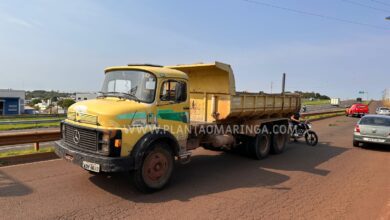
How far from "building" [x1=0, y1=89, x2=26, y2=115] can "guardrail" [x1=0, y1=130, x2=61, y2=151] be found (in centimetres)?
5281

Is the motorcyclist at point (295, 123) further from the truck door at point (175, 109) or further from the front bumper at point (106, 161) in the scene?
the front bumper at point (106, 161)

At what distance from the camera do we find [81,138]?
232 inches

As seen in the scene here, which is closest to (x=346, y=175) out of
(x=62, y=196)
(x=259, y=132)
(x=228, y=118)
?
(x=259, y=132)

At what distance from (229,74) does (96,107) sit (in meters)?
4.07

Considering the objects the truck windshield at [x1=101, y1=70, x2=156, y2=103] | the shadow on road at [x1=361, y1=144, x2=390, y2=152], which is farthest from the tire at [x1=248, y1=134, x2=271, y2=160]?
the shadow on road at [x1=361, y1=144, x2=390, y2=152]

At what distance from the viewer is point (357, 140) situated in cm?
1277

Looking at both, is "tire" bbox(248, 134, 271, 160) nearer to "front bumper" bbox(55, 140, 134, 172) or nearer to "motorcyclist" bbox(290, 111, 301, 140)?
"motorcyclist" bbox(290, 111, 301, 140)

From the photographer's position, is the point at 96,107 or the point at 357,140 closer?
the point at 96,107

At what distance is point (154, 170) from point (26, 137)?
461cm

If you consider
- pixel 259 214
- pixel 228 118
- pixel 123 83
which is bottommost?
pixel 259 214

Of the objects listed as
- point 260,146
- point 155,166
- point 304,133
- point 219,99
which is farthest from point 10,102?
point 155,166

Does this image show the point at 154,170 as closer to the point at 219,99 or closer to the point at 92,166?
the point at 92,166

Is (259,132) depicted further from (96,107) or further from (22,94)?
(22,94)

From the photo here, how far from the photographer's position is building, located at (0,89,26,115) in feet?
176
